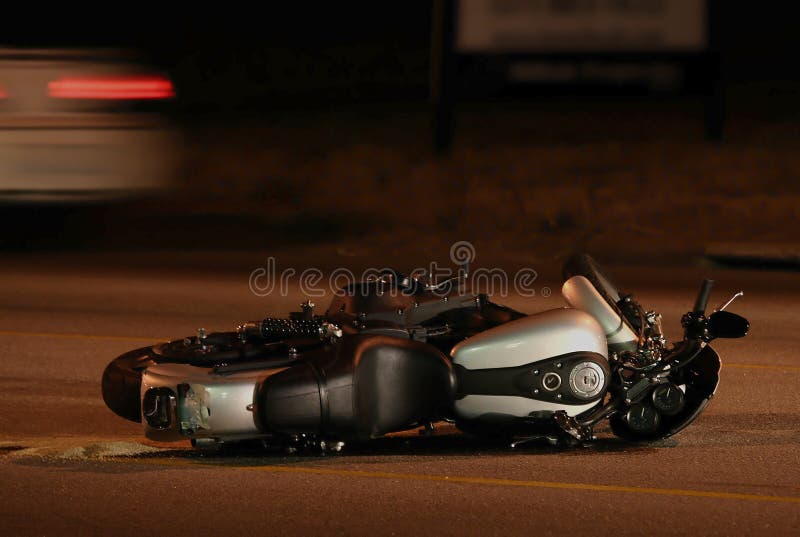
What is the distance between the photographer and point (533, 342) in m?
6.19

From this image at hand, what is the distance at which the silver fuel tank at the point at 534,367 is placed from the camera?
243 inches

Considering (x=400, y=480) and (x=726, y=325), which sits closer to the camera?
(x=400, y=480)

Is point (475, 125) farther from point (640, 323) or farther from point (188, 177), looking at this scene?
point (640, 323)

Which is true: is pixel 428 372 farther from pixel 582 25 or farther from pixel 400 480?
pixel 582 25

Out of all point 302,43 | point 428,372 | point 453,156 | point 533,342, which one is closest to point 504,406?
point 533,342

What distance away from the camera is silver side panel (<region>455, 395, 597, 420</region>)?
6262mm

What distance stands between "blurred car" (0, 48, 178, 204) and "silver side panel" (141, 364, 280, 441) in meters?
8.17

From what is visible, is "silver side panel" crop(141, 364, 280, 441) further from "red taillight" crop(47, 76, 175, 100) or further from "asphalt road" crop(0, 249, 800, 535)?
"red taillight" crop(47, 76, 175, 100)

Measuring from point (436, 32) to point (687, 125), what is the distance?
15.5ft

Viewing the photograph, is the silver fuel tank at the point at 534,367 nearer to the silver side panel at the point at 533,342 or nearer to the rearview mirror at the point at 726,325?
the silver side panel at the point at 533,342

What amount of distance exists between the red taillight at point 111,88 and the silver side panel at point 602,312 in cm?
838

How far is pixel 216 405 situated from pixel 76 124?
8.36 meters

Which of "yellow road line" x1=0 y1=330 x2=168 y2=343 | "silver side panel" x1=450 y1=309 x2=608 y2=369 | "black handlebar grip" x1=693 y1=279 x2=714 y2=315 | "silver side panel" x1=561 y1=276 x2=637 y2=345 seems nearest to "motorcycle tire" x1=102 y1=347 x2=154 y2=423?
"silver side panel" x1=450 y1=309 x2=608 y2=369

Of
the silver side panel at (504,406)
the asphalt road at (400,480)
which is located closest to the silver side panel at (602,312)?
the silver side panel at (504,406)
